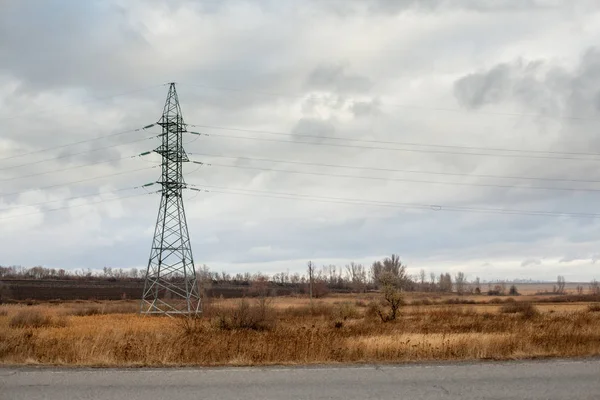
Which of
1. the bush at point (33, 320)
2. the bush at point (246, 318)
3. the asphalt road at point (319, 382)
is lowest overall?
the bush at point (33, 320)

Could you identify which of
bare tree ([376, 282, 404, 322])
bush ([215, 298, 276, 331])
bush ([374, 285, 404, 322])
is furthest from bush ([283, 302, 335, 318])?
bush ([215, 298, 276, 331])

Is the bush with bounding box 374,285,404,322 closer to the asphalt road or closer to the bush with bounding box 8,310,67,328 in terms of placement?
the bush with bounding box 8,310,67,328

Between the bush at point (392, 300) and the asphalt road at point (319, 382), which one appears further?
the bush at point (392, 300)

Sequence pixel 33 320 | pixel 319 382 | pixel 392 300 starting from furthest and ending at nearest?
1. pixel 392 300
2. pixel 33 320
3. pixel 319 382

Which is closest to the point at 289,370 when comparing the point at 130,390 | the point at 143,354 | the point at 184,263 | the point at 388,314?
the point at 130,390

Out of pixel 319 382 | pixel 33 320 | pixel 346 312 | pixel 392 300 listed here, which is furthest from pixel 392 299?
pixel 319 382

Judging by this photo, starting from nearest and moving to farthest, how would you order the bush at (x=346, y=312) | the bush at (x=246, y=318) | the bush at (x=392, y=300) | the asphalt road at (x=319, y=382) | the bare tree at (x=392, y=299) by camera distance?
the asphalt road at (x=319, y=382), the bush at (x=246, y=318), the bush at (x=392, y=300), the bare tree at (x=392, y=299), the bush at (x=346, y=312)

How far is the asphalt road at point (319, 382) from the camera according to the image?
29.0 feet

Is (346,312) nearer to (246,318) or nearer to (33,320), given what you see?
(246,318)

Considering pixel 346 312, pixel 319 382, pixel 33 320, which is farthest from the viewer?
pixel 346 312

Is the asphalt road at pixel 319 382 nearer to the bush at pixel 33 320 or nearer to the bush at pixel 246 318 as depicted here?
the bush at pixel 246 318

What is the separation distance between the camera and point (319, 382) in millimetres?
10000

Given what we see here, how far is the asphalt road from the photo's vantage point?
8.83 m

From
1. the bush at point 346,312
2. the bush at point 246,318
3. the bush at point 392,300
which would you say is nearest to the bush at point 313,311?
the bush at point 346,312
